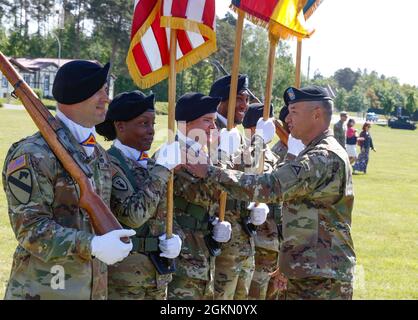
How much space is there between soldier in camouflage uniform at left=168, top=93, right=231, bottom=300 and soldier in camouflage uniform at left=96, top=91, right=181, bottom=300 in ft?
0.96

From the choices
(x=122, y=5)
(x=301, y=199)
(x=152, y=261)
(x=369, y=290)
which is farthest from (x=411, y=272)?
(x=122, y=5)

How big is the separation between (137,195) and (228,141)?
5.13 feet

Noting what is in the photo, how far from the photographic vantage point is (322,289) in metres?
4.44

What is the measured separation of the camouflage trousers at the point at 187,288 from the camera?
15.5ft

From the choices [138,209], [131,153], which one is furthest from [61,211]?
[131,153]

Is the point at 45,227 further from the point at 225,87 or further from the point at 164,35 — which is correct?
the point at 225,87

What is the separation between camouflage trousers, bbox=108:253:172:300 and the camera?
425cm

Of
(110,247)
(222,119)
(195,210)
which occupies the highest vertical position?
(222,119)

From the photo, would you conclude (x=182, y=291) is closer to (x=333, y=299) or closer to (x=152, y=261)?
Result: (x=152, y=261)

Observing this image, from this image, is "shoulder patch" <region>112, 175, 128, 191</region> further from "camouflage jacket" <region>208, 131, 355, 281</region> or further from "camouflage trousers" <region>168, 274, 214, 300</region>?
"camouflage trousers" <region>168, 274, 214, 300</region>

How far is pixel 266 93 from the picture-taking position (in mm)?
5551

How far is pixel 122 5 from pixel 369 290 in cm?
5180

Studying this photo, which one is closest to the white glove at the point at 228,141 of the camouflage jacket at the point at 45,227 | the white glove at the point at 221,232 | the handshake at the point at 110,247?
the white glove at the point at 221,232

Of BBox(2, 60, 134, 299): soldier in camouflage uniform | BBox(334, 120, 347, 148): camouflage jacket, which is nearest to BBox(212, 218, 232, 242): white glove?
BBox(2, 60, 134, 299): soldier in camouflage uniform
